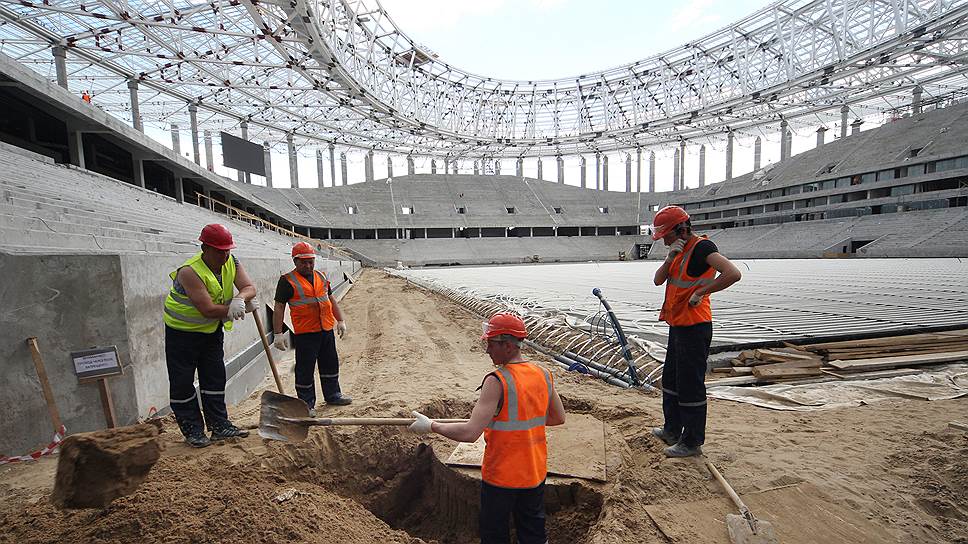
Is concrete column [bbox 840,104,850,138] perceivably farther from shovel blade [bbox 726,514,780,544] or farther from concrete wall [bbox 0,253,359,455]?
concrete wall [bbox 0,253,359,455]

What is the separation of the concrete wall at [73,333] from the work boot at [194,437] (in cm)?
47

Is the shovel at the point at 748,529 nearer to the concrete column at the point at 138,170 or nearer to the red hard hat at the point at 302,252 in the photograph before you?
the red hard hat at the point at 302,252

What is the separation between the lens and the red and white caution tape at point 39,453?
9.37 ft

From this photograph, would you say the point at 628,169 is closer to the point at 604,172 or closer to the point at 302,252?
the point at 604,172

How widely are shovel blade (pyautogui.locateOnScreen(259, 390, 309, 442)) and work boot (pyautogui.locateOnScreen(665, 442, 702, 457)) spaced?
298 centimetres

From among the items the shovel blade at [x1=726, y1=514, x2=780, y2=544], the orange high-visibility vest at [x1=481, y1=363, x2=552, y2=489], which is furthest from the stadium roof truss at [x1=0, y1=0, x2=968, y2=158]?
the shovel blade at [x1=726, y1=514, x2=780, y2=544]

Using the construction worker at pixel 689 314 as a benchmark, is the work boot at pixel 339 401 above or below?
below

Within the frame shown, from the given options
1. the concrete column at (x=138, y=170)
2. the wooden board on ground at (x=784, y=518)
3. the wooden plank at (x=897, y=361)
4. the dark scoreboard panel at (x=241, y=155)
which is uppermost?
the dark scoreboard panel at (x=241, y=155)

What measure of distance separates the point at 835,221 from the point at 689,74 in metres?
18.6

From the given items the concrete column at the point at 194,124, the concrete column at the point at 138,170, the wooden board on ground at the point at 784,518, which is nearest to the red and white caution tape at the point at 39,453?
the wooden board on ground at the point at 784,518

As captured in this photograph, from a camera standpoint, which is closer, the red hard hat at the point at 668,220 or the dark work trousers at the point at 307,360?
the red hard hat at the point at 668,220

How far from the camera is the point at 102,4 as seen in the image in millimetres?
16344

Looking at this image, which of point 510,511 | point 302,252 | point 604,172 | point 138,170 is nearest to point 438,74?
point 138,170

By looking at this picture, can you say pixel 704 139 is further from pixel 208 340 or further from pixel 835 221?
pixel 208 340
